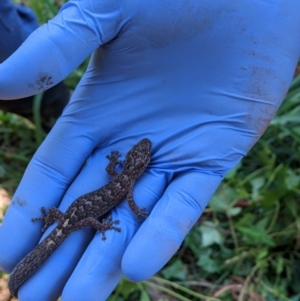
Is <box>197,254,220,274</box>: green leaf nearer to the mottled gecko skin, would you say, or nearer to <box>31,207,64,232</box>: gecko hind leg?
the mottled gecko skin

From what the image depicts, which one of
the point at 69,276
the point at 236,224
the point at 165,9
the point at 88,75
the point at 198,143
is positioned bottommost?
the point at 236,224

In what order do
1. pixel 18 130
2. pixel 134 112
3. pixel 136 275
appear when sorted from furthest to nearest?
pixel 18 130 < pixel 134 112 < pixel 136 275

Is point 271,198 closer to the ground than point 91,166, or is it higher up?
closer to the ground

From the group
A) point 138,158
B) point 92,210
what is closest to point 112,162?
point 138,158

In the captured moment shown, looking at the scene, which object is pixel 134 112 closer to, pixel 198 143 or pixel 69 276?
pixel 198 143

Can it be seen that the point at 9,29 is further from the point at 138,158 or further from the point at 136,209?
the point at 136,209

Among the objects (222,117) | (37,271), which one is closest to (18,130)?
(37,271)
